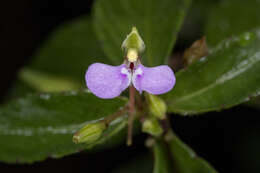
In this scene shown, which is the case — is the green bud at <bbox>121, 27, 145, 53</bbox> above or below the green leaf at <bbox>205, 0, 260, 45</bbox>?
below

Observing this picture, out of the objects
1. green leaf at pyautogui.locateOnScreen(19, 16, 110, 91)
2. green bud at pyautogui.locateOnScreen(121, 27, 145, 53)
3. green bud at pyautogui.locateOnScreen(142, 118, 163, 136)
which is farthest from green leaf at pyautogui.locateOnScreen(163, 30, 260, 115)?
green leaf at pyautogui.locateOnScreen(19, 16, 110, 91)

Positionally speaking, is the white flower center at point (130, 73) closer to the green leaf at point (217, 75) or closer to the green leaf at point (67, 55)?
the green leaf at point (217, 75)

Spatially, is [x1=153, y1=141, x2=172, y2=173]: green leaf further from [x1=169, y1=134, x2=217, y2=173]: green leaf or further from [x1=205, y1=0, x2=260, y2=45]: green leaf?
[x1=205, y1=0, x2=260, y2=45]: green leaf

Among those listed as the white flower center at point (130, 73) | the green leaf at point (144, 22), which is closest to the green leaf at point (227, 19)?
the green leaf at point (144, 22)

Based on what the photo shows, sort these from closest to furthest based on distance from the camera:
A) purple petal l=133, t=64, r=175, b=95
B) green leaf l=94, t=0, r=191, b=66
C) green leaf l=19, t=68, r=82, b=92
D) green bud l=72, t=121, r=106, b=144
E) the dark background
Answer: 1. purple petal l=133, t=64, r=175, b=95
2. green bud l=72, t=121, r=106, b=144
3. green leaf l=94, t=0, r=191, b=66
4. the dark background
5. green leaf l=19, t=68, r=82, b=92

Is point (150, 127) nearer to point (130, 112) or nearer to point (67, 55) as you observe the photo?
point (130, 112)

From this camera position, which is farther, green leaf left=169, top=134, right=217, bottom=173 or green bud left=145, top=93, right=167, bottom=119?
green leaf left=169, top=134, right=217, bottom=173
